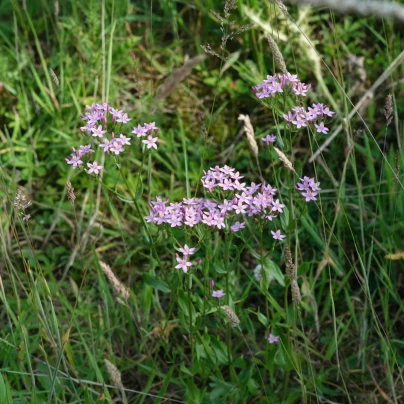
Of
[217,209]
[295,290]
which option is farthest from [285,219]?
[295,290]

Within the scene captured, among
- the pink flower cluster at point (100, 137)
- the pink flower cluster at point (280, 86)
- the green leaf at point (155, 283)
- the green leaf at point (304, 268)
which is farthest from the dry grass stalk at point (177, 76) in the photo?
the green leaf at point (304, 268)

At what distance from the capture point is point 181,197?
295 cm

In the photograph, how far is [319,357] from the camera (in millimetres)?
2453

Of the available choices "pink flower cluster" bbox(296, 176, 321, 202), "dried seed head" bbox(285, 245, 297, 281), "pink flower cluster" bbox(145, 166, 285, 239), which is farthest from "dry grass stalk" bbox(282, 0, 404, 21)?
"dried seed head" bbox(285, 245, 297, 281)

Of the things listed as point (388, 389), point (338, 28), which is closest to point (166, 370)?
point (388, 389)

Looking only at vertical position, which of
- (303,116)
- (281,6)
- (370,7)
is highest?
(281,6)

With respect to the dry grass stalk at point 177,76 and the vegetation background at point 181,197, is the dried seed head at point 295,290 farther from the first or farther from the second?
the dry grass stalk at point 177,76

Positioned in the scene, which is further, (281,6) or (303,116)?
(303,116)

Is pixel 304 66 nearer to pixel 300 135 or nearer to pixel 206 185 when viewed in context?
pixel 300 135

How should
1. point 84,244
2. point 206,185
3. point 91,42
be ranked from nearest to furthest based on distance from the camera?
point 206,185, point 84,244, point 91,42

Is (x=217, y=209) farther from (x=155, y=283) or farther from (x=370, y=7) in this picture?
(x=370, y=7)

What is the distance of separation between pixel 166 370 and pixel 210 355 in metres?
0.41

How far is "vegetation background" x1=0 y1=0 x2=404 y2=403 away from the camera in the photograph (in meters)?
2.31

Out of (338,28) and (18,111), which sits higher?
(338,28)
